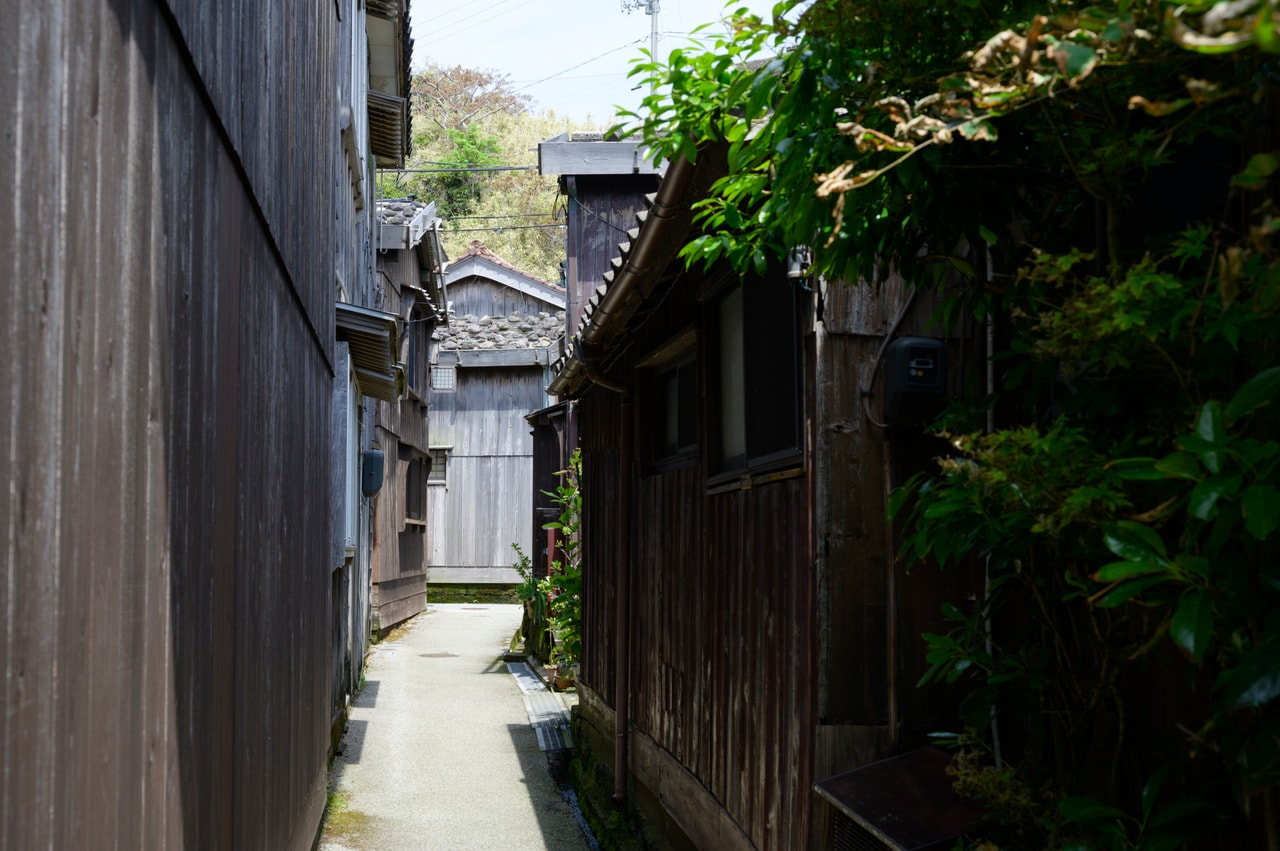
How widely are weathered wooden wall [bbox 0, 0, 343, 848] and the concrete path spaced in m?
4.24

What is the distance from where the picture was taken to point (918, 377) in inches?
175

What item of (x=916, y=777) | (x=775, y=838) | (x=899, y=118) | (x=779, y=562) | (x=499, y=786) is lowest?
(x=499, y=786)

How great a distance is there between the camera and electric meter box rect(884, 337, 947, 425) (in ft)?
14.6

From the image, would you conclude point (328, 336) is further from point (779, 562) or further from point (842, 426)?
point (842, 426)

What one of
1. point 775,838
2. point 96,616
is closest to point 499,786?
point 775,838

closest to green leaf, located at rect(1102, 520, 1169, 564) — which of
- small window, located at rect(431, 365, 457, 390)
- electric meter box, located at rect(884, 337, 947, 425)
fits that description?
electric meter box, located at rect(884, 337, 947, 425)

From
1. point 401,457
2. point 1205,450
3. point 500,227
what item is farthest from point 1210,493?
point 500,227

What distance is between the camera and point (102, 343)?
2.19m

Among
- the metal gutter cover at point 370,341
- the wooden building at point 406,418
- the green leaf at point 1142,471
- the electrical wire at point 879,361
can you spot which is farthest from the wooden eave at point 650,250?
the wooden building at point 406,418

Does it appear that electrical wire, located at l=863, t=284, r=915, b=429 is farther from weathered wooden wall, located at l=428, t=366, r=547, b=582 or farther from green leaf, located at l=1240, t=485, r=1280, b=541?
weathered wooden wall, located at l=428, t=366, r=547, b=582

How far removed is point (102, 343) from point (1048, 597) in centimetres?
241

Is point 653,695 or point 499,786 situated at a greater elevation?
point 653,695

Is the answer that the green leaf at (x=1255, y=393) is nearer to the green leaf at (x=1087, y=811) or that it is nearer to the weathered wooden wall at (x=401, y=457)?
the green leaf at (x=1087, y=811)

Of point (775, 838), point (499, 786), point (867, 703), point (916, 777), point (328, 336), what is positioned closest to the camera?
point (916, 777)
